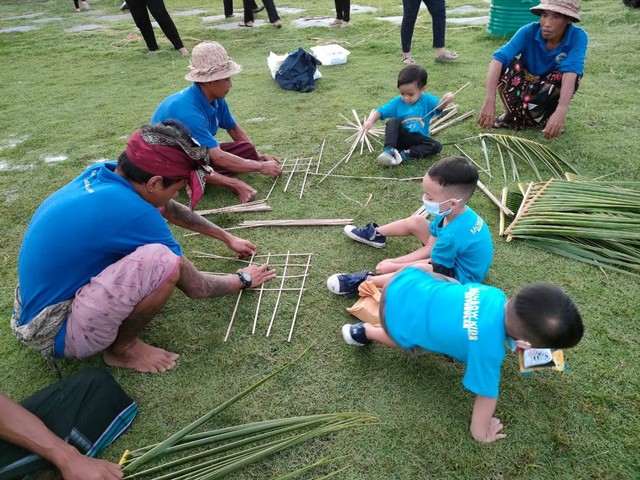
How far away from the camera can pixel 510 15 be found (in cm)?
655

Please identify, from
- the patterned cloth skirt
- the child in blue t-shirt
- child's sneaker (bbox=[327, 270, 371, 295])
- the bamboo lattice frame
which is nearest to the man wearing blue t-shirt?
the bamboo lattice frame

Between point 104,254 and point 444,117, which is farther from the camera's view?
point 444,117

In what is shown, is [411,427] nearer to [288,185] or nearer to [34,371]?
[34,371]

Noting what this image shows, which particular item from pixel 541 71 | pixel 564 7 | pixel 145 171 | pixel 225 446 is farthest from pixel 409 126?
pixel 225 446

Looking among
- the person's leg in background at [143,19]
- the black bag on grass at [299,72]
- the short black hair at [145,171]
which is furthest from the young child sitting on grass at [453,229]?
the person's leg in background at [143,19]

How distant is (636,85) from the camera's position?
5.02 m

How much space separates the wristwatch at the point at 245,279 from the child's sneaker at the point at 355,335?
0.74 m

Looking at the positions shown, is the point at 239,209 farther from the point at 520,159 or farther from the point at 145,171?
the point at 520,159

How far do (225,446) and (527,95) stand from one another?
4.10 metres

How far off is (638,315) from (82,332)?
297 cm

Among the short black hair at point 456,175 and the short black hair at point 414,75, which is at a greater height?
the short black hair at point 414,75

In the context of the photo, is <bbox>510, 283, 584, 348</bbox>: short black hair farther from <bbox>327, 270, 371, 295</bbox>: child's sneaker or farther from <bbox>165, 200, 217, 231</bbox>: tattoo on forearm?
<bbox>165, 200, 217, 231</bbox>: tattoo on forearm

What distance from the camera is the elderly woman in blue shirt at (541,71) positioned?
3.77m

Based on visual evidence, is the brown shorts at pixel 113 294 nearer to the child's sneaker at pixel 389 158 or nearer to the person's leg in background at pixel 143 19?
the child's sneaker at pixel 389 158
